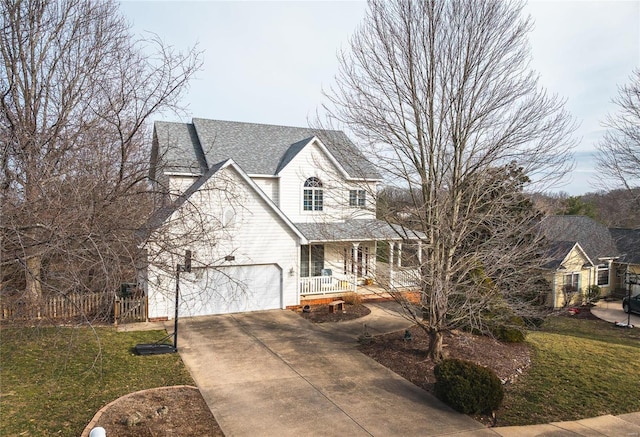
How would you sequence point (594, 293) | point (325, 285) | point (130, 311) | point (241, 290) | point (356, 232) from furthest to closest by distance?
point (594, 293), point (325, 285), point (241, 290), point (130, 311), point (356, 232)

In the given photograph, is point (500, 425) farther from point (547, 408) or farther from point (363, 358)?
point (363, 358)

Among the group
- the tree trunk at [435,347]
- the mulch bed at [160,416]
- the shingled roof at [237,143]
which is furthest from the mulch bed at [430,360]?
the shingled roof at [237,143]

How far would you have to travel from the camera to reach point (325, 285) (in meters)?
20.1

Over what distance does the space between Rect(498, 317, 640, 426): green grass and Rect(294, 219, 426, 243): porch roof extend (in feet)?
15.1

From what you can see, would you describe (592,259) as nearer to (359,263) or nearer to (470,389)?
(359,263)

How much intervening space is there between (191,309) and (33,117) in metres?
8.41

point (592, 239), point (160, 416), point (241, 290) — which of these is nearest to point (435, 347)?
point (160, 416)

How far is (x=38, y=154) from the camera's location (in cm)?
761

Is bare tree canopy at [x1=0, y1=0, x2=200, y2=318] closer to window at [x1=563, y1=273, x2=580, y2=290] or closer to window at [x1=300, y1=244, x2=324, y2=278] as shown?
window at [x1=300, y1=244, x2=324, y2=278]

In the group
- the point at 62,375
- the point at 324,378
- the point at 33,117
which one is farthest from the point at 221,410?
the point at 33,117

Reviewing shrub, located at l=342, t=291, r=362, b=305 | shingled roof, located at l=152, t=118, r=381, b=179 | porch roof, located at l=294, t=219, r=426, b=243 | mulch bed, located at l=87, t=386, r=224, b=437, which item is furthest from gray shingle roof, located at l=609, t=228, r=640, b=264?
mulch bed, located at l=87, t=386, r=224, b=437

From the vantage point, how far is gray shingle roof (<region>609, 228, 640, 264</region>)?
88.8ft

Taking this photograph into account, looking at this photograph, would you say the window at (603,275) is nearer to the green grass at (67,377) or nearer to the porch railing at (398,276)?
the porch railing at (398,276)

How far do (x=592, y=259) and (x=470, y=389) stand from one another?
2284cm
